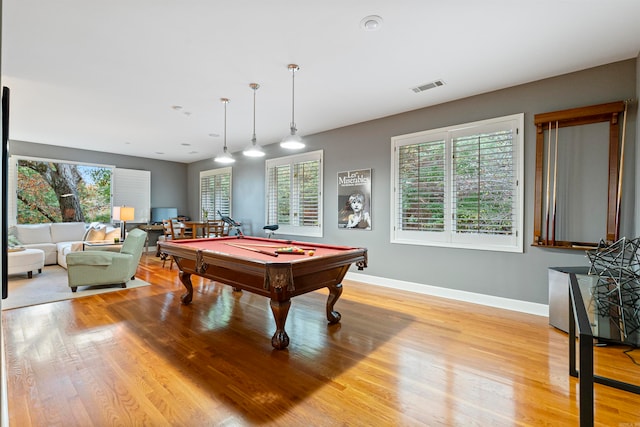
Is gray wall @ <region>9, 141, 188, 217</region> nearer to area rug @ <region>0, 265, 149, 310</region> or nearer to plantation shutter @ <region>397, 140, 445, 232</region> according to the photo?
area rug @ <region>0, 265, 149, 310</region>

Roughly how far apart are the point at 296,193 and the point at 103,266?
3439 millimetres

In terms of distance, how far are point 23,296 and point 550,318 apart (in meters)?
6.55

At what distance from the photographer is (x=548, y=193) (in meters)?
3.55

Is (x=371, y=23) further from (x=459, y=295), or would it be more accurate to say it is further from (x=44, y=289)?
(x=44, y=289)

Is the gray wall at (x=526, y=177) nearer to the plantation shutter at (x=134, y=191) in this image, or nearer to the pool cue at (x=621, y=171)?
the pool cue at (x=621, y=171)

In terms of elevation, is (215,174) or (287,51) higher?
(287,51)

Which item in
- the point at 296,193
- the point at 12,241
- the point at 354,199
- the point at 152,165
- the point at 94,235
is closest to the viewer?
the point at 354,199

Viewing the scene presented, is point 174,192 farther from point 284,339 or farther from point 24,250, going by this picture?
point 284,339

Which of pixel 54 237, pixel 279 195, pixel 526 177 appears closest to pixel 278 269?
pixel 526 177

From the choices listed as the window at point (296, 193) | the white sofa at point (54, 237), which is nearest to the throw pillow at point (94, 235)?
the white sofa at point (54, 237)

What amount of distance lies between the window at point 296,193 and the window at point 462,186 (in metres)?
1.64

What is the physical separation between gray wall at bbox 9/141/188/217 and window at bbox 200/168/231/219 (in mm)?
982

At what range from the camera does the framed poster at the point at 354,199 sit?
5211 mm

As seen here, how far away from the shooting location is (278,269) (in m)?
2.51
